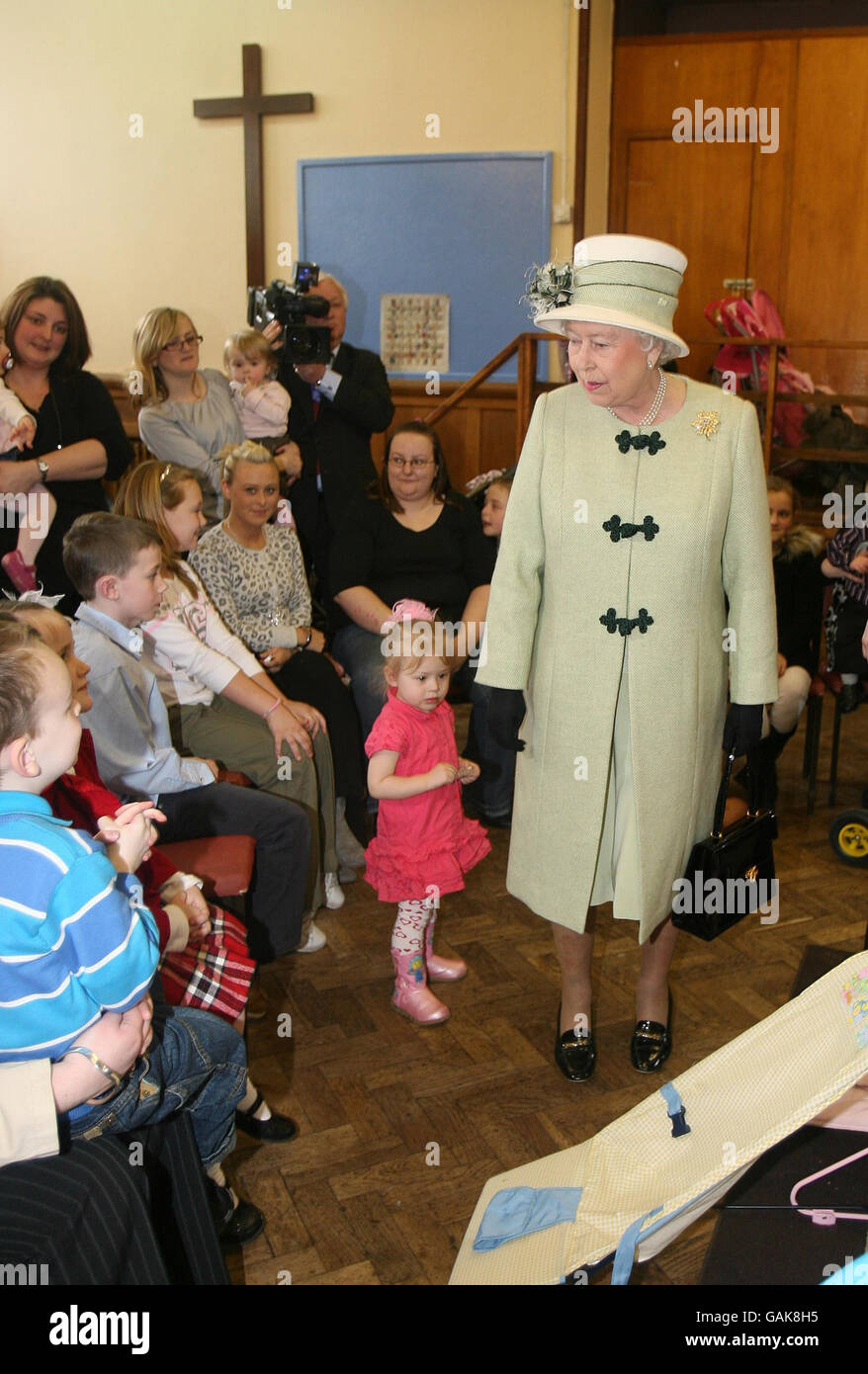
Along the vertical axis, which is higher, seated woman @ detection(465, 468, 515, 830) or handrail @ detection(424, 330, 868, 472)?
handrail @ detection(424, 330, 868, 472)

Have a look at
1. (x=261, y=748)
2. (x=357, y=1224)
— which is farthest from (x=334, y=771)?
(x=357, y=1224)

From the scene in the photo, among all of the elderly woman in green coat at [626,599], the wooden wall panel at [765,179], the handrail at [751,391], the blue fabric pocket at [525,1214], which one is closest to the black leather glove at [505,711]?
the elderly woman in green coat at [626,599]

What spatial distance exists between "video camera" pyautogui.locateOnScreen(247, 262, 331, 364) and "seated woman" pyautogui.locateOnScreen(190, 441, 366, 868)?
2.07ft

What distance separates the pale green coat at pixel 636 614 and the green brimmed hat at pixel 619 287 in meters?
0.17

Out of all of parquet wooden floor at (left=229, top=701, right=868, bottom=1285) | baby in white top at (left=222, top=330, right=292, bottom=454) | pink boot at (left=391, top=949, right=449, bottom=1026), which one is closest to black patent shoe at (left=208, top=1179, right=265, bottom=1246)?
parquet wooden floor at (left=229, top=701, right=868, bottom=1285)

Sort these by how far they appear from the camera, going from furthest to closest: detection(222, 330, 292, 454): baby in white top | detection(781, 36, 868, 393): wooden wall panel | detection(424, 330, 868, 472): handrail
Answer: detection(781, 36, 868, 393): wooden wall panel, detection(424, 330, 868, 472): handrail, detection(222, 330, 292, 454): baby in white top

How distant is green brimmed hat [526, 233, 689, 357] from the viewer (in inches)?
79.6

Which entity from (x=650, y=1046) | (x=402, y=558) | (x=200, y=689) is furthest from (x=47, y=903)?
(x=402, y=558)

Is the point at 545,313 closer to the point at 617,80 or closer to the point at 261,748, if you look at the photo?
the point at 261,748

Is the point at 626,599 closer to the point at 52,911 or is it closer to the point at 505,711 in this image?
the point at 505,711

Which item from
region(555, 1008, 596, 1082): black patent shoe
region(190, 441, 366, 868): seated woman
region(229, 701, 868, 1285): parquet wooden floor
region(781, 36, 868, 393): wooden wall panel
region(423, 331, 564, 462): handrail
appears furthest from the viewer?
region(781, 36, 868, 393): wooden wall panel

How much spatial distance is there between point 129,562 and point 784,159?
5.46 meters

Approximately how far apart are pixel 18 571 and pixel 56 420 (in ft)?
1.53

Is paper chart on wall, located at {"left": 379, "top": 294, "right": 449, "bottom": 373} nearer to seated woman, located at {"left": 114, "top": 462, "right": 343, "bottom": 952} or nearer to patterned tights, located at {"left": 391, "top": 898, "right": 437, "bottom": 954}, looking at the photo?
seated woman, located at {"left": 114, "top": 462, "right": 343, "bottom": 952}
